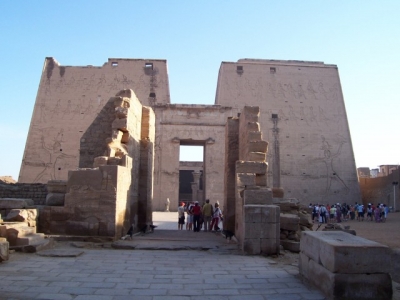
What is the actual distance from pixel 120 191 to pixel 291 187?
18.0 meters

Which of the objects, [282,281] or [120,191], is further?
[120,191]

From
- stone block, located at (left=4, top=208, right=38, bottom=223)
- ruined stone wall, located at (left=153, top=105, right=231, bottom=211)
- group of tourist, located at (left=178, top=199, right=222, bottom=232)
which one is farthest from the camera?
ruined stone wall, located at (left=153, top=105, right=231, bottom=211)

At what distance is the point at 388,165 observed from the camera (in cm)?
2892

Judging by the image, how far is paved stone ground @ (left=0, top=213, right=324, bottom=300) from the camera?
422 cm

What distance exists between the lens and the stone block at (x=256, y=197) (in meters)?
7.59

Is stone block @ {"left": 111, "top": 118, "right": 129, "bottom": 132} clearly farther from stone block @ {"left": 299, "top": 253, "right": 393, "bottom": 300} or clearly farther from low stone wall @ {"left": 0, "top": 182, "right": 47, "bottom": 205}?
stone block @ {"left": 299, "top": 253, "right": 393, "bottom": 300}

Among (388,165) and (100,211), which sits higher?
(388,165)

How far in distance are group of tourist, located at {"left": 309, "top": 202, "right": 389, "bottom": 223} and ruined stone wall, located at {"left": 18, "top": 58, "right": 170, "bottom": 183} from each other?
457 inches

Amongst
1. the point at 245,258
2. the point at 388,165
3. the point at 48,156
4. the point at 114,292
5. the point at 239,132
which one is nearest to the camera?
the point at 114,292

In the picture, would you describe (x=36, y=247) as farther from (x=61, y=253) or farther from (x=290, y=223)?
(x=290, y=223)

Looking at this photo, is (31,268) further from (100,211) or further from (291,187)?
(291,187)

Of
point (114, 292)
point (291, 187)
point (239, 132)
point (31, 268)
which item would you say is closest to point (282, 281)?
point (114, 292)

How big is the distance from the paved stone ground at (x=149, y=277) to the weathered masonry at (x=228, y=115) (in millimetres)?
15999

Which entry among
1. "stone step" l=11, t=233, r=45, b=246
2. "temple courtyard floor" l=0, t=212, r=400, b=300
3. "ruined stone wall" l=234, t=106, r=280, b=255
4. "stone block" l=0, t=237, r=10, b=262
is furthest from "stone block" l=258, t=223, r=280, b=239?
"stone block" l=0, t=237, r=10, b=262
